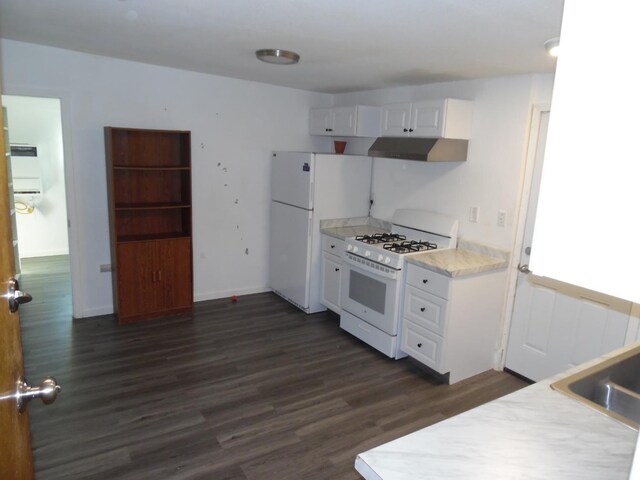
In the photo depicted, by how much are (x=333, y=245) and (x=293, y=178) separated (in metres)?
0.84

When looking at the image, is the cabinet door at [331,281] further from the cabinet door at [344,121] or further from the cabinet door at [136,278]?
the cabinet door at [136,278]

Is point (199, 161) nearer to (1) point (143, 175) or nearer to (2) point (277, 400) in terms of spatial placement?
(1) point (143, 175)

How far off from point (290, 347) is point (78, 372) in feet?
5.42

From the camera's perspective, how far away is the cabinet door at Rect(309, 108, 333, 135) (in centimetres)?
475

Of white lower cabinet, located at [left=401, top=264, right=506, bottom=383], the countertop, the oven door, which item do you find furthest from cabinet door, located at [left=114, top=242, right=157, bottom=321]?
the countertop

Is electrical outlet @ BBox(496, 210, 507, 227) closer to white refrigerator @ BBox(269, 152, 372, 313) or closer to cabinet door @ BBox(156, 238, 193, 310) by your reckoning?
white refrigerator @ BBox(269, 152, 372, 313)

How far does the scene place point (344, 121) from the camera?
4504 millimetres

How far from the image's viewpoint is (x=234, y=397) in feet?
9.73

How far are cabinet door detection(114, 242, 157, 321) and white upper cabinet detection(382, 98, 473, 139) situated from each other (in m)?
2.61

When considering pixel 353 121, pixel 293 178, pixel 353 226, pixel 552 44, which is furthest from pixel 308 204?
pixel 552 44

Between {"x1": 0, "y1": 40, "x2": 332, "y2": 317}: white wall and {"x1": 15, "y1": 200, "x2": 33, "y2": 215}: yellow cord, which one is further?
{"x1": 15, "y1": 200, "x2": 33, "y2": 215}: yellow cord

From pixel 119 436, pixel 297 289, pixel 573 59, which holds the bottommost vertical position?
pixel 119 436

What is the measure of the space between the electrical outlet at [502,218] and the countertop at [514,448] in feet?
7.07

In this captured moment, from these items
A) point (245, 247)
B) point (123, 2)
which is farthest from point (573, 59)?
point (245, 247)
